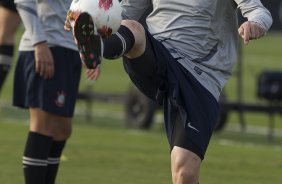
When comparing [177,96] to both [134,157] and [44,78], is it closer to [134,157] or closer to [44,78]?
[44,78]

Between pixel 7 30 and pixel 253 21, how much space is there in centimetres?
490

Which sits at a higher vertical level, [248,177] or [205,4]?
[205,4]

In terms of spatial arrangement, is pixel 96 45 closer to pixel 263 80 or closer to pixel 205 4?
pixel 205 4

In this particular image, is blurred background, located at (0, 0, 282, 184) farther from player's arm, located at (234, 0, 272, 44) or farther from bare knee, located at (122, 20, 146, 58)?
player's arm, located at (234, 0, 272, 44)

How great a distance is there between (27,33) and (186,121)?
183 centimetres

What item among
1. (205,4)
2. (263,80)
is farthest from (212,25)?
(263,80)

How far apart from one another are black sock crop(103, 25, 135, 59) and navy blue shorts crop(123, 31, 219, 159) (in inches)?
11.9

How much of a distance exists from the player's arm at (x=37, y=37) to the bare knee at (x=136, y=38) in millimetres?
→ 1523

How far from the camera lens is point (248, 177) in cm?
1076

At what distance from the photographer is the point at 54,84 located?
27.2 feet

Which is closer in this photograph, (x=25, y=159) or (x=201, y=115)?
(x=201, y=115)

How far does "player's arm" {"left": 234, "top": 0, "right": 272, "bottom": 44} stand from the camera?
646 centimetres

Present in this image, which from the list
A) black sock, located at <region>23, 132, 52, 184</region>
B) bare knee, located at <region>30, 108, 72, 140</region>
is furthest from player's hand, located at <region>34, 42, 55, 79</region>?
black sock, located at <region>23, 132, 52, 184</region>

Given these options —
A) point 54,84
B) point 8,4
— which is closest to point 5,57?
point 8,4
